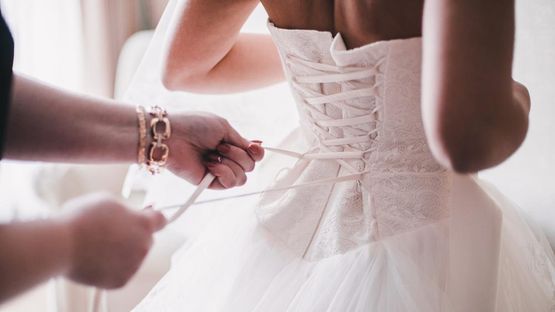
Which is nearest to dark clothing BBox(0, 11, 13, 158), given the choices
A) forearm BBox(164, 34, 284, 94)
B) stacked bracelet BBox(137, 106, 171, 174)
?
stacked bracelet BBox(137, 106, 171, 174)

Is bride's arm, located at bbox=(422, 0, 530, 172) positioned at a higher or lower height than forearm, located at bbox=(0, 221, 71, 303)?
higher

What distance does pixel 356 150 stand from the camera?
717 millimetres

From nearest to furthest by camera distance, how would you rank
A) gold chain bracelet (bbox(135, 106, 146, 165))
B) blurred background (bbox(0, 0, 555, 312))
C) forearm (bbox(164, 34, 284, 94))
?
gold chain bracelet (bbox(135, 106, 146, 165))
forearm (bbox(164, 34, 284, 94))
blurred background (bbox(0, 0, 555, 312))

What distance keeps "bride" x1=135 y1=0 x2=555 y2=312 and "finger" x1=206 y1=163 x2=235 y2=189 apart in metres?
0.07

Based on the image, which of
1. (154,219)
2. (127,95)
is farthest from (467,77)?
(127,95)

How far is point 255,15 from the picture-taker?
1.14 m

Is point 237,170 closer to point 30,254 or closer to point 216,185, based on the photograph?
point 216,185

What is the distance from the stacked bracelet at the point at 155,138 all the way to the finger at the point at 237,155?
0.07 m

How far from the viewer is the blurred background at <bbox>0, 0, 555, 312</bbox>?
3.25ft

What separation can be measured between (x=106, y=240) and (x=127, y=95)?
23.7 inches

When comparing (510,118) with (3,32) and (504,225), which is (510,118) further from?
(3,32)

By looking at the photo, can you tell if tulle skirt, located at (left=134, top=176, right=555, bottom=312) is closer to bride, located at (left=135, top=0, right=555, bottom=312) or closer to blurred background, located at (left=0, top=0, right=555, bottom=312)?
bride, located at (left=135, top=0, right=555, bottom=312)

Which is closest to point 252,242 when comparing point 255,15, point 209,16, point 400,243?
point 400,243

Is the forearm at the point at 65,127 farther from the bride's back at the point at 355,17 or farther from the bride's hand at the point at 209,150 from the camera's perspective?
the bride's back at the point at 355,17
